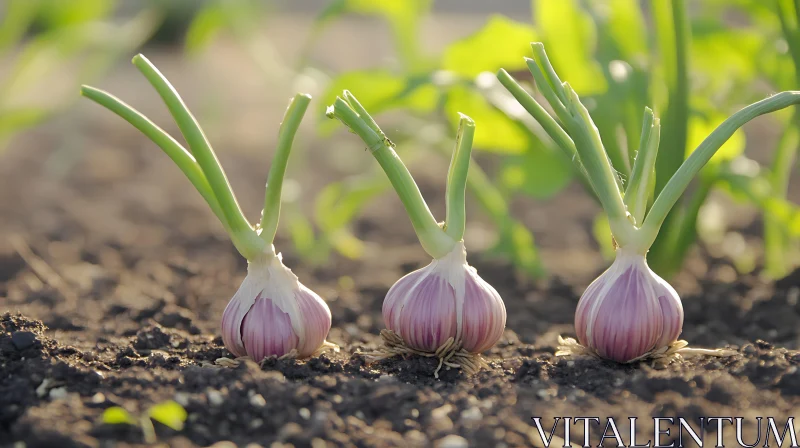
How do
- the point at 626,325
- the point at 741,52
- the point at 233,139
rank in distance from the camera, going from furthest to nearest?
the point at 233,139
the point at 741,52
the point at 626,325

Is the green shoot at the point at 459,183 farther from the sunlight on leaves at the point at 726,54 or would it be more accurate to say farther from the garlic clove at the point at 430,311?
the sunlight on leaves at the point at 726,54

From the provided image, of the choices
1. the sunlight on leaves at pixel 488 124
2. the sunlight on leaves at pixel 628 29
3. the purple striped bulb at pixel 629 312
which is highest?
the sunlight on leaves at pixel 628 29

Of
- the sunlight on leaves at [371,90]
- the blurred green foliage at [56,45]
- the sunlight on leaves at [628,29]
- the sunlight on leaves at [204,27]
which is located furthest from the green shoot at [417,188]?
the blurred green foliage at [56,45]

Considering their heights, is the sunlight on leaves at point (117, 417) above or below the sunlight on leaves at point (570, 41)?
below

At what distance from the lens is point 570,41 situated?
171cm

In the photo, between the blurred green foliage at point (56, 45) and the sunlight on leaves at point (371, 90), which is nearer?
the sunlight on leaves at point (371, 90)

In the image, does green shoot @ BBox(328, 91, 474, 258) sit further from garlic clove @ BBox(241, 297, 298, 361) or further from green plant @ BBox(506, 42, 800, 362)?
garlic clove @ BBox(241, 297, 298, 361)

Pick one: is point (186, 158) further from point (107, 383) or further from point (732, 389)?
point (732, 389)

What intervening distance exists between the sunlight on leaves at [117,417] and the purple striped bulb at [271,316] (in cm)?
21

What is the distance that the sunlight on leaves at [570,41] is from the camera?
1704 mm

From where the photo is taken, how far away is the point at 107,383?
985 mm

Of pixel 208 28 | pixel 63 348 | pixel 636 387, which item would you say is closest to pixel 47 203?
pixel 208 28

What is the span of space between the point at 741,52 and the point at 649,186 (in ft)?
2.91

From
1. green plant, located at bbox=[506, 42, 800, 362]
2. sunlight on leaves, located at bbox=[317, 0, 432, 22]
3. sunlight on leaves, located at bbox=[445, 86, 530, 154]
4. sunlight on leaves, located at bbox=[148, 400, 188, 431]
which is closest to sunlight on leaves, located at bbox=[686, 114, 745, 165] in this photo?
sunlight on leaves, located at bbox=[445, 86, 530, 154]
